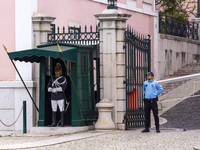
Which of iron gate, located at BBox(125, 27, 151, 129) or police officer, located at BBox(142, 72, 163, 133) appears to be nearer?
police officer, located at BBox(142, 72, 163, 133)

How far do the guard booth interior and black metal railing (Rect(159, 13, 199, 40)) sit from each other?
1191cm

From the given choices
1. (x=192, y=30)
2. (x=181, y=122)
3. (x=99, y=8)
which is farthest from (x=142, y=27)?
(x=181, y=122)

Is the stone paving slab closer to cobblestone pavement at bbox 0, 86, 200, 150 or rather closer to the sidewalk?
the sidewalk

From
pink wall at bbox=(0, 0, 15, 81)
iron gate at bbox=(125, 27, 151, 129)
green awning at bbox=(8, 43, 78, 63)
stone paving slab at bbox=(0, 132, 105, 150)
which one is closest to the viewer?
stone paving slab at bbox=(0, 132, 105, 150)

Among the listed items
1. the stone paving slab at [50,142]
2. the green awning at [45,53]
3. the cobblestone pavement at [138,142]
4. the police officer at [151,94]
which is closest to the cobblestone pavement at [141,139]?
A: the cobblestone pavement at [138,142]

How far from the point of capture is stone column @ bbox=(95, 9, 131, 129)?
17078 millimetres

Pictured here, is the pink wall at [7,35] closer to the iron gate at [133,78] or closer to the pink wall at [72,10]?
the pink wall at [72,10]

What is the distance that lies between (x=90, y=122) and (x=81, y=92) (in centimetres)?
92

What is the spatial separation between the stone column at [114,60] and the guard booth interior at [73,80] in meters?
0.45

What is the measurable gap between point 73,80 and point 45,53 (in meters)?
1.27

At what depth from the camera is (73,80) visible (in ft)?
55.2

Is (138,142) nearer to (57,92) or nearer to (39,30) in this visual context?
(57,92)

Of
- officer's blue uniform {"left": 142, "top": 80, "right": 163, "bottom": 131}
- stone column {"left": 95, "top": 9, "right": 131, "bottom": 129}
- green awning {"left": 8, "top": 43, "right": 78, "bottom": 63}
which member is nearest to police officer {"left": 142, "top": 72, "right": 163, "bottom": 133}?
officer's blue uniform {"left": 142, "top": 80, "right": 163, "bottom": 131}

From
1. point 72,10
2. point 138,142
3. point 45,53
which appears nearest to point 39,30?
point 45,53
